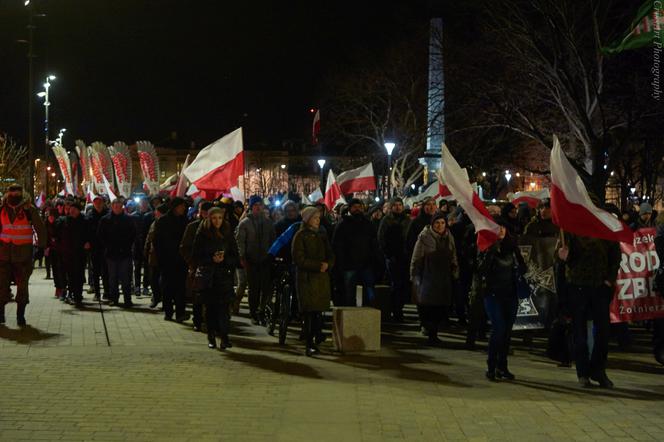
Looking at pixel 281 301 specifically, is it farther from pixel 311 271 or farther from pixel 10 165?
pixel 10 165

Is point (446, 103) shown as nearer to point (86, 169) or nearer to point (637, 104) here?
point (637, 104)

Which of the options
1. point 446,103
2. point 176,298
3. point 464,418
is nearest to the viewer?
point 464,418

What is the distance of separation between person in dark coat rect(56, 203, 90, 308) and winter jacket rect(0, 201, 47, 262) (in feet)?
8.92

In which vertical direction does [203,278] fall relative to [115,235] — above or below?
below

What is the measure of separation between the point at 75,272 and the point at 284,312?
5.41 meters

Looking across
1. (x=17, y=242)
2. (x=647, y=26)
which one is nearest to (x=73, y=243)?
(x=17, y=242)

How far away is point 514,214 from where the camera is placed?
1237 cm

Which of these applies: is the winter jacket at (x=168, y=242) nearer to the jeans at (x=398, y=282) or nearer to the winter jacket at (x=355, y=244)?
the winter jacket at (x=355, y=244)

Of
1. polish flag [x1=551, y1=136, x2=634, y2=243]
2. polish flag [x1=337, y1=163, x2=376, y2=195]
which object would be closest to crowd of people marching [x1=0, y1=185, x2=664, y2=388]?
polish flag [x1=551, y1=136, x2=634, y2=243]

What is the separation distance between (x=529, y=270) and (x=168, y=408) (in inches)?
225

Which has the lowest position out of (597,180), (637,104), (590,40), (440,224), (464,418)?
(464,418)

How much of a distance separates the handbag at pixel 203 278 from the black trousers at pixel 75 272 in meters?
4.99

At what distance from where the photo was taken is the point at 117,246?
1608cm

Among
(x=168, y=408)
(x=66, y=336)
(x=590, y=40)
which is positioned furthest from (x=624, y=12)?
(x=168, y=408)
